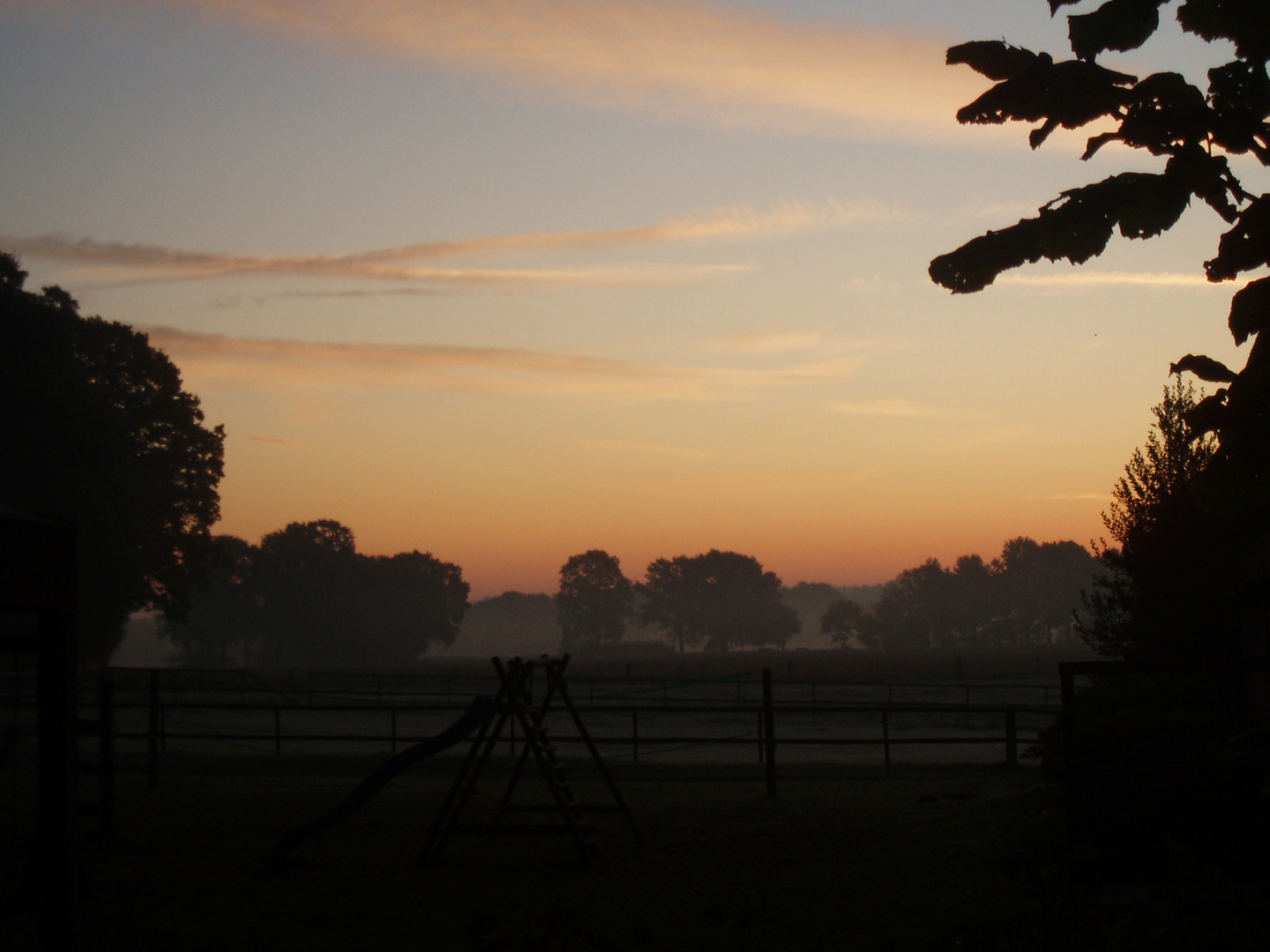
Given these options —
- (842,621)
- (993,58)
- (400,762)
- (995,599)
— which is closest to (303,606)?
(400,762)

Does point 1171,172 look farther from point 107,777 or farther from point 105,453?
point 105,453

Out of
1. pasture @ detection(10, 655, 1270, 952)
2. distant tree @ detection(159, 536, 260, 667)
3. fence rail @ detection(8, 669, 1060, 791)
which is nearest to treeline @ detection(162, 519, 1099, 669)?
distant tree @ detection(159, 536, 260, 667)

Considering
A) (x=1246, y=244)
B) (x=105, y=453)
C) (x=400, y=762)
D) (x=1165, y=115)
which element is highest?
(x=105, y=453)

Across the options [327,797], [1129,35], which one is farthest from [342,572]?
[1129,35]

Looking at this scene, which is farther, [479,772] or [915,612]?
[915,612]

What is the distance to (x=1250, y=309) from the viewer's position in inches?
162

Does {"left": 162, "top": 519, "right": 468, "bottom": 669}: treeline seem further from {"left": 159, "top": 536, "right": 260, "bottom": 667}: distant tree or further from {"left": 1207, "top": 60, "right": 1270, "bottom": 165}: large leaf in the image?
{"left": 1207, "top": 60, "right": 1270, "bottom": 165}: large leaf

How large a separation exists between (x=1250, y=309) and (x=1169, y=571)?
19554 mm

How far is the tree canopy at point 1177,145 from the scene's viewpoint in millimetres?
4027

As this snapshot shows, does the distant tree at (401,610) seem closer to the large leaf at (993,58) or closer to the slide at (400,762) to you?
the slide at (400,762)

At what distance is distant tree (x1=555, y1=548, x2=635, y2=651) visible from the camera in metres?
165

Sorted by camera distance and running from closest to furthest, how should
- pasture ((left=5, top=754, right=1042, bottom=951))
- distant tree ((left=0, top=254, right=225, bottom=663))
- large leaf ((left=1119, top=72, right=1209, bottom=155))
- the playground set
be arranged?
large leaf ((left=1119, top=72, right=1209, bottom=155)), pasture ((left=5, top=754, right=1042, bottom=951)), the playground set, distant tree ((left=0, top=254, right=225, bottom=663))

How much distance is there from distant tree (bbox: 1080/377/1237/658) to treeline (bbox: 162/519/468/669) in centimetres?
9186

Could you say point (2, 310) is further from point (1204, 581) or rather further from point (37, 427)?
point (1204, 581)
